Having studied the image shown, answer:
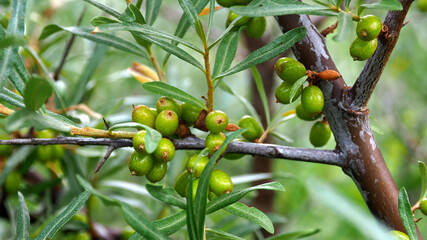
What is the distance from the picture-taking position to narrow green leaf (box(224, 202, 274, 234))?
2.11 ft

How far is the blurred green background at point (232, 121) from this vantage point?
1344mm

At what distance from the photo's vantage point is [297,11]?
0.58m

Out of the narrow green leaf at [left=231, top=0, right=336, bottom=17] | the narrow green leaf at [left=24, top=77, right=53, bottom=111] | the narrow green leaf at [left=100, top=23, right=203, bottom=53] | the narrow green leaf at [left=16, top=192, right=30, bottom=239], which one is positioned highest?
the narrow green leaf at [left=231, top=0, right=336, bottom=17]

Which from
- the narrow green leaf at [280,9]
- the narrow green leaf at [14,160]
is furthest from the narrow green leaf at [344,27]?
the narrow green leaf at [14,160]

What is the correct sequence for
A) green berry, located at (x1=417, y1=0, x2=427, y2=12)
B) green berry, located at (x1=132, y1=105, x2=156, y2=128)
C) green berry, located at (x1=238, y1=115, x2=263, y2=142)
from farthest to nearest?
green berry, located at (x1=417, y1=0, x2=427, y2=12), green berry, located at (x1=238, y1=115, x2=263, y2=142), green berry, located at (x1=132, y1=105, x2=156, y2=128)

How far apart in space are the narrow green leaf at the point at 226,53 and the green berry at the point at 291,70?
9 cm

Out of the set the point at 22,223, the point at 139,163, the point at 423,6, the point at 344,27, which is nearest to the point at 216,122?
the point at 139,163

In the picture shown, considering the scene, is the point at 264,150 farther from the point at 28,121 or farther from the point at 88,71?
the point at 88,71

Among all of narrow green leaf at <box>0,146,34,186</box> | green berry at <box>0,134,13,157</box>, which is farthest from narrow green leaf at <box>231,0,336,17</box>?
green berry at <box>0,134,13,157</box>

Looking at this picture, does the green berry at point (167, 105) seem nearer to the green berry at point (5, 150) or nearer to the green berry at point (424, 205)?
the green berry at point (424, 205)

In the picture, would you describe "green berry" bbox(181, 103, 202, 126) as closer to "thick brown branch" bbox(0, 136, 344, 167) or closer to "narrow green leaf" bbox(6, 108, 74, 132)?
"thick brown branch" bbox(0, 136, 344, 167)

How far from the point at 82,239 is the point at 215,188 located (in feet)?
2.46

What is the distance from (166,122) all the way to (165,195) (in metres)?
0.12

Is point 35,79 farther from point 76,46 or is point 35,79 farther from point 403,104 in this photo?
point 403,104
